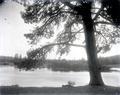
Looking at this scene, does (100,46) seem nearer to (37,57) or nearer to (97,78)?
(97,78)

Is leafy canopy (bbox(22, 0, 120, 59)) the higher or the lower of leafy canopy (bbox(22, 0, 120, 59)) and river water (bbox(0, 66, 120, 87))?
the higher

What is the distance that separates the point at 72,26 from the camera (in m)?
8.82

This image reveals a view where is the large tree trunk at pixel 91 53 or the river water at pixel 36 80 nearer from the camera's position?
the river water at pixel 36 80

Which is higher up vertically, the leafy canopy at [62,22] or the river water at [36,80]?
the leafy canopy at [62,22]

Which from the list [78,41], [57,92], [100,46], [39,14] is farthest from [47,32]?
[57,92]

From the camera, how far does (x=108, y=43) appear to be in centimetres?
887

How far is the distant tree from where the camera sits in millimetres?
7777

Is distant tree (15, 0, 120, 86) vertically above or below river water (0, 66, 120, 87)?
above

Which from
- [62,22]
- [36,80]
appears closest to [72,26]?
[62,22]

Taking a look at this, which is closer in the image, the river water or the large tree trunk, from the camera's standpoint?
the river water

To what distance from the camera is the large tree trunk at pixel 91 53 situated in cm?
783

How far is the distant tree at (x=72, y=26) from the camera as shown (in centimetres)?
778

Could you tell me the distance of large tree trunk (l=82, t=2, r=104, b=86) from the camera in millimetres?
7828

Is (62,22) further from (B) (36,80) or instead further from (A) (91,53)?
(B) (36,80)
